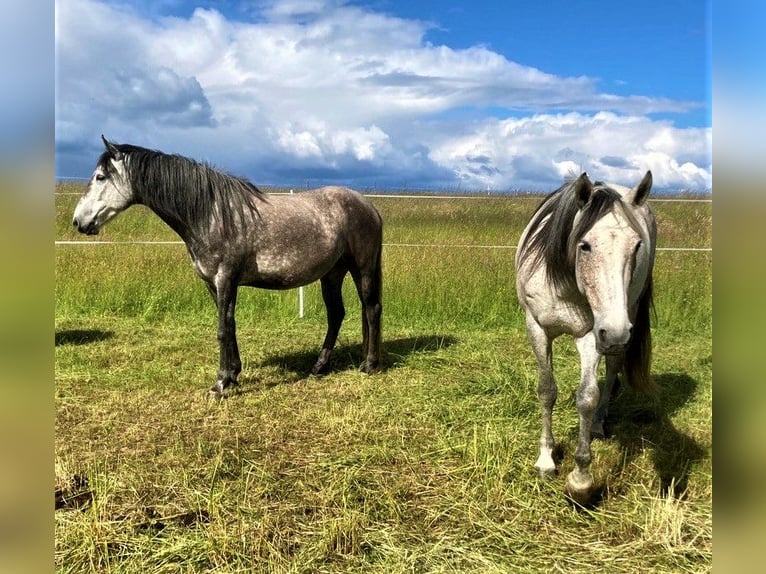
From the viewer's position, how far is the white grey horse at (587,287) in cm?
199

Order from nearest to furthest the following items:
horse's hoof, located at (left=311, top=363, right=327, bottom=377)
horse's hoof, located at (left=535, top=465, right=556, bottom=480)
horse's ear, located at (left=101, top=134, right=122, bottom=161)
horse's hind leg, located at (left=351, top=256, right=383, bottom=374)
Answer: horse's hoof, located at (left=535, top=465, right=556, bottom=480) → horse's ear, located at (left=101, top=134, right=122, bottom=161) → horse's hoof, located at (left=311, top=363, right=327, bottom=377) → horse's hind leg, located at (left=351, top=256, right=383, bottom=374)

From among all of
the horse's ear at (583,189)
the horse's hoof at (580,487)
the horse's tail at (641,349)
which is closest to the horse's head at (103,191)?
the horse's ear at (583,189)

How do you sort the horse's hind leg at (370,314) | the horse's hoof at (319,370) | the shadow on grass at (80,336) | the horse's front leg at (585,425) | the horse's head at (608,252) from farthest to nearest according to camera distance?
1. the shadow on grass at (80,336)
2. the horse's hind leg at (370,314)
3. the horse's hoof at (319,370)
4. the horse's front leg at (585,425)
5. the horse's head at (608,252)

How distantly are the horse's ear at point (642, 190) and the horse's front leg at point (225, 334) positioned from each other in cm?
313

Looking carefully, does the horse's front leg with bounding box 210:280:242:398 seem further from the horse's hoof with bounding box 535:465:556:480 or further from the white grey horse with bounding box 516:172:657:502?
the horse's hoof with bounding box 535:465:556:480

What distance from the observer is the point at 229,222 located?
167 inches

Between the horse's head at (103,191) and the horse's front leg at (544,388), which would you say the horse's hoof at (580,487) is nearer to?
the horse's front leg at (544,388)

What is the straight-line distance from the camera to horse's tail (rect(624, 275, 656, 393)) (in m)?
3.31

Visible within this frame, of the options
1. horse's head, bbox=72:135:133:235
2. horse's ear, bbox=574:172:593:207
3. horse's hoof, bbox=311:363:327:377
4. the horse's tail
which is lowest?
horse's hoof, bbox=311:363:327:377

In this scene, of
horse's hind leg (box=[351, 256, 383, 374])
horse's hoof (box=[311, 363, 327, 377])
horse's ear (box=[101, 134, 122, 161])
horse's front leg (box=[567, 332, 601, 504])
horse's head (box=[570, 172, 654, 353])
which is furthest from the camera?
horse's hind leg (box=[351, 256, 383, 374])

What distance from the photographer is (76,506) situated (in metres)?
2.49

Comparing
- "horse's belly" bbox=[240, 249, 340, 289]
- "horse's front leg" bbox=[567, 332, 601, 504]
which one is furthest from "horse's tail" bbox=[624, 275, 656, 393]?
"horse's belly" bbox=[240, 249, 340, 289]

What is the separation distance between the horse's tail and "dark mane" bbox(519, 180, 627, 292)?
3.46 ft

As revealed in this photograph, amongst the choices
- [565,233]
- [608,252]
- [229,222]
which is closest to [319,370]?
[229,222]
